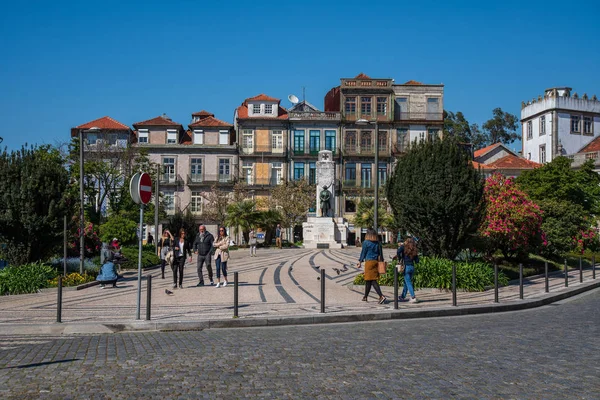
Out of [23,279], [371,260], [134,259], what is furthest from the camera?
[134,259]

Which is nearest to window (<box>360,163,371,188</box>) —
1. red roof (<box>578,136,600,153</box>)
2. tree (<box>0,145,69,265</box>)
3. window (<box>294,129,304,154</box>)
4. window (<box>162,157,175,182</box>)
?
window (<box>294,129,304,154</box>)

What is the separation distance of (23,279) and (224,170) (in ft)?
147

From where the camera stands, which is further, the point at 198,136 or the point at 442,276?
the point at 198,136

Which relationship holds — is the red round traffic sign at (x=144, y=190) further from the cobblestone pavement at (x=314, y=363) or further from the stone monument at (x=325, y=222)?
the stone monument at (x=325, y=222)

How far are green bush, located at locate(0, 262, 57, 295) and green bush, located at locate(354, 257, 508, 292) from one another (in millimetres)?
8496

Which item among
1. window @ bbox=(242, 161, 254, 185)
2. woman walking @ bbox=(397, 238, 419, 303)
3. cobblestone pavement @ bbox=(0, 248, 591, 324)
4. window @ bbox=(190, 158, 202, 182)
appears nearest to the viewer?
cobblestone pavement @ bbox=(0, 248, 591, 324)

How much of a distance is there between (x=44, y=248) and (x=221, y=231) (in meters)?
5.64

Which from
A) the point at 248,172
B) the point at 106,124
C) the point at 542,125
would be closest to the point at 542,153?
the point at 542,125

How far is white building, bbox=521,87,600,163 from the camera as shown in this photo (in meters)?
67.6

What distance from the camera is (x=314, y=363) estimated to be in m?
7.45

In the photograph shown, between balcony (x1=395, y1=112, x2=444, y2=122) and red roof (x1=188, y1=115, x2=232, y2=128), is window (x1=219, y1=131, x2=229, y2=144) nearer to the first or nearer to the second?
red roof (x1=188, y1=115, x2=232, y2=128)

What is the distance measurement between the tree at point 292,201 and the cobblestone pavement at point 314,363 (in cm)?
4163

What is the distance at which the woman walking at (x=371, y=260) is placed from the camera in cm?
1384

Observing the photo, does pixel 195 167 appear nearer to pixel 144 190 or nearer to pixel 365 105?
pixel 365 105
